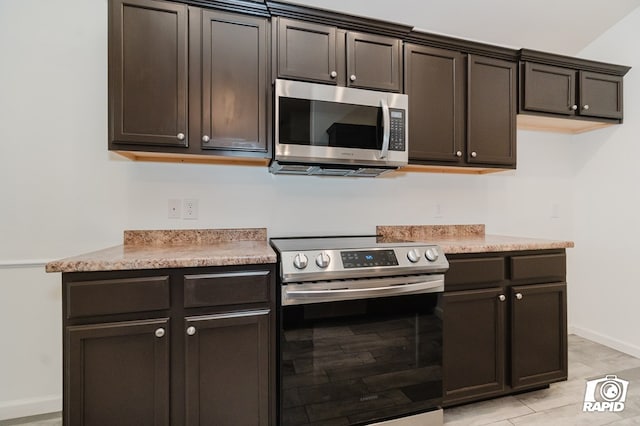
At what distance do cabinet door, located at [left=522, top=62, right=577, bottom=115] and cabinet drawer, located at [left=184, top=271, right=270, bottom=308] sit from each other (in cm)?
224

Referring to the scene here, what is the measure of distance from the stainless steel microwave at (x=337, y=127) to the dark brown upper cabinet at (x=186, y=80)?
0.15m

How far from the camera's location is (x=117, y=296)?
126cm

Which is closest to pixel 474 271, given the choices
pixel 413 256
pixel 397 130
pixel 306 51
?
pixel 413 256

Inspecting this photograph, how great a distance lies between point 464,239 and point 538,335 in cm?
71

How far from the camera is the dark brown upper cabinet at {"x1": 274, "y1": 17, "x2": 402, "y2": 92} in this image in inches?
68.6

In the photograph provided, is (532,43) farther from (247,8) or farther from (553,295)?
(247,8)

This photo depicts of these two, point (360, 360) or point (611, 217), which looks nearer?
point (360, 360)

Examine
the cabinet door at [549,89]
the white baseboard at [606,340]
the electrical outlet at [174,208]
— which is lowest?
the white baseboard at [606,340]

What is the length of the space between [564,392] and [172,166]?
290 centimetres

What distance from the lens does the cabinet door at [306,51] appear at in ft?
5.70

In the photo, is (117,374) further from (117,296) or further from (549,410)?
(549,410)

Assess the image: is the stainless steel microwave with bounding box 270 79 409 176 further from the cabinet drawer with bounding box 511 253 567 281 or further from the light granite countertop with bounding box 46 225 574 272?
the cabinet drawer with bounding box 511 253 567 281

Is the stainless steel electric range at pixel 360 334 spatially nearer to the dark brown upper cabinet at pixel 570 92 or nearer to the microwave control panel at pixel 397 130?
the microwave control panel at pixel 397 130

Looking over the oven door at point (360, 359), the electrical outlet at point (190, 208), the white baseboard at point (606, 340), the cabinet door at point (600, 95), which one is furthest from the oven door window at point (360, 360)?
the cabinet door at point (600, 95)
